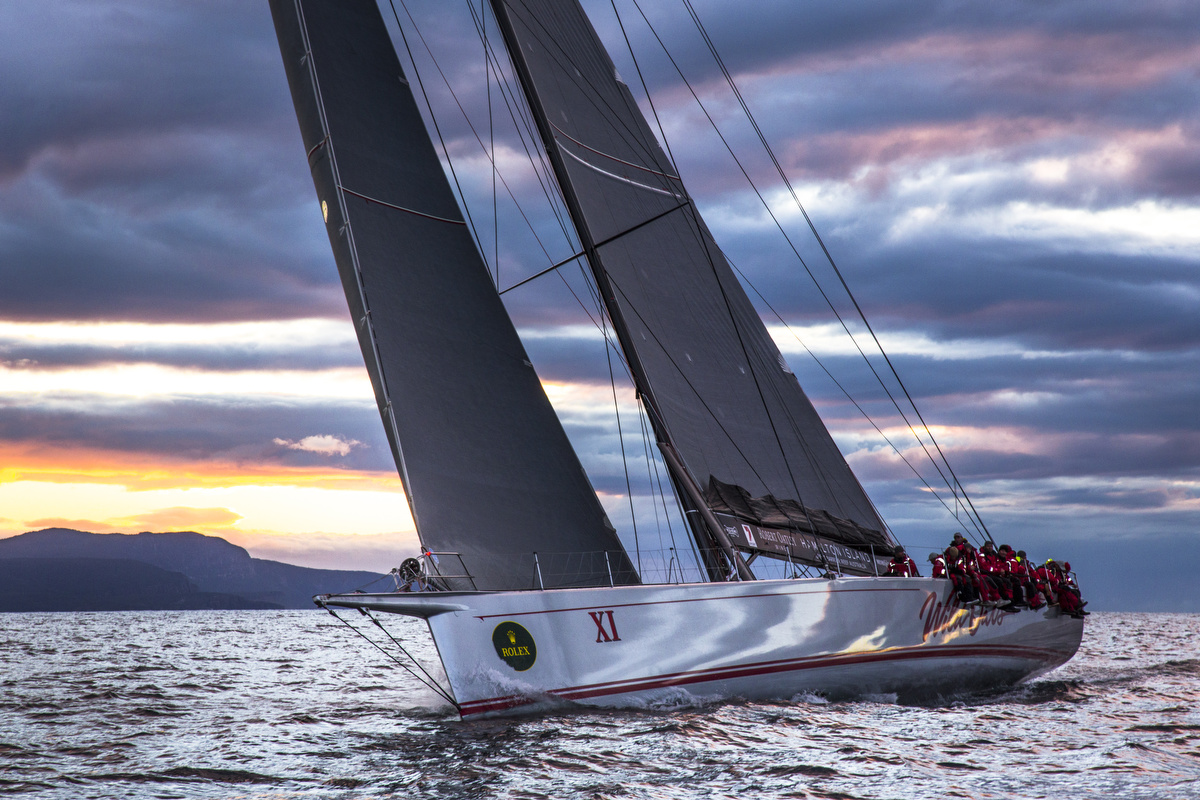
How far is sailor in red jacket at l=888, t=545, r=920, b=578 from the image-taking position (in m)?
13.3

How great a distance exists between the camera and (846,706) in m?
11.5

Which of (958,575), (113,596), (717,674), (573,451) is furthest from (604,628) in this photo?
(113,596)

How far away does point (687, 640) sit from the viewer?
10.3 m

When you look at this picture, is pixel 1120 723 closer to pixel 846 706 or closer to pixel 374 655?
pixel 846 706

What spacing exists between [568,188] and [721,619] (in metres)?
5.78

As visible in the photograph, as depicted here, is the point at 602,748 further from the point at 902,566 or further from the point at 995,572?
the point at 995,572

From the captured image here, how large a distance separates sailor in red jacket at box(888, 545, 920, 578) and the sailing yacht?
47 centimetres

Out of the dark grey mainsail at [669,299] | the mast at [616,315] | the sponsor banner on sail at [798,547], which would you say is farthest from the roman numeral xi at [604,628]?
the dark grey mainsail at [669,299]

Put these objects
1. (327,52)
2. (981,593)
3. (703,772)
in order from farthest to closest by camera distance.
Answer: (981,593) → (327,52) → (703,772)

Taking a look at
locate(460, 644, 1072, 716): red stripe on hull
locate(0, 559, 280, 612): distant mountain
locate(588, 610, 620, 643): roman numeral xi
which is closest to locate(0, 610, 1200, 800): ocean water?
locate(460, 644, 1072, 716): red stripe on hull

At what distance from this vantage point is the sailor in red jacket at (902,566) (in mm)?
13258

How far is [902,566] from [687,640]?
14.2ft

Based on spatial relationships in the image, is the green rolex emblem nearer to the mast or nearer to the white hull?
the white hull

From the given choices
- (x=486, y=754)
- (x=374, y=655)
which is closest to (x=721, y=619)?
(x=486, y=754)
